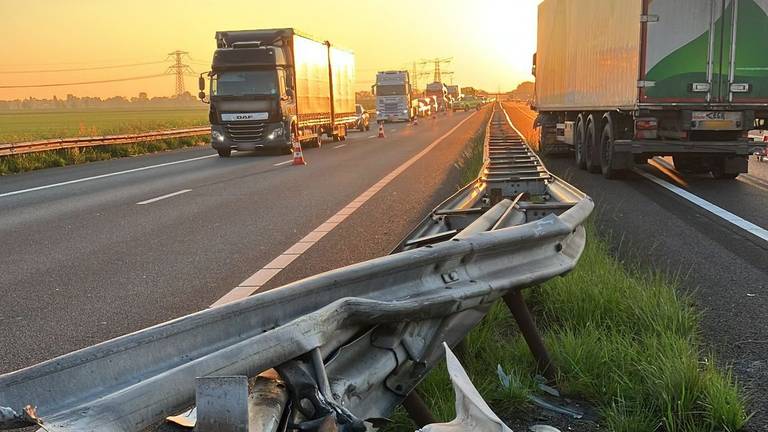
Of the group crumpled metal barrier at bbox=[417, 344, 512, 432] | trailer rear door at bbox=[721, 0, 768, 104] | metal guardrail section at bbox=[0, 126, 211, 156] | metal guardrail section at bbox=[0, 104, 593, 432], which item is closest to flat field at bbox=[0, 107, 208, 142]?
metal guardrail section at bbox=[0, 126, 211, 156]

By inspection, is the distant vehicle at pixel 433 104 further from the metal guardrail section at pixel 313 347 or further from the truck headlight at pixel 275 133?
the metal guardrail section at pixel 313 347

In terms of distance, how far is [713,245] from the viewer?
6961 mm

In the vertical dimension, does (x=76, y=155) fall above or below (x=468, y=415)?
below

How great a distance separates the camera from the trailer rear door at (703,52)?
11219 mm

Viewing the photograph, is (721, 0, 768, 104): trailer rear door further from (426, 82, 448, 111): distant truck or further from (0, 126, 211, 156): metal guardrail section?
(426, 82, 448, 111): distant truck

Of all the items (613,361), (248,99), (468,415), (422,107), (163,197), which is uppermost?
(248,99)

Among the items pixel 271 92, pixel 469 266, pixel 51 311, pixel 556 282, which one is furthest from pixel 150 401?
pixel 271 92

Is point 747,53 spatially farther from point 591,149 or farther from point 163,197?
point 163,197

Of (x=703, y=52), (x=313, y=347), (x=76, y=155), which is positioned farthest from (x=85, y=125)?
(x=313, y=347)

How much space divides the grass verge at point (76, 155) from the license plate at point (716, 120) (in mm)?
16322

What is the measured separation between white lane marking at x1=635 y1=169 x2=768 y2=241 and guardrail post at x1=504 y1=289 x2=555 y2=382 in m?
4.60

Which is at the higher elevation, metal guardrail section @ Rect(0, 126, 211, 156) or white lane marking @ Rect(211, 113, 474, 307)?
metal guardrail section @ Rect(0, 126, 211, 156)

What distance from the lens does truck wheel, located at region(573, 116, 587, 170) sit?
14.8 m

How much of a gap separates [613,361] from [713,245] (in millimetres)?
3987
